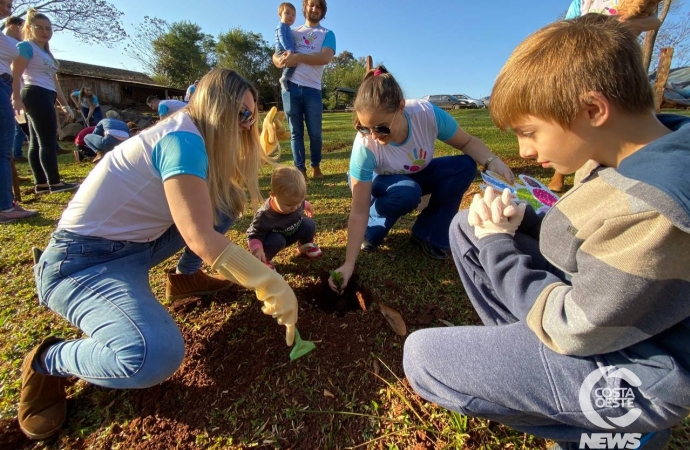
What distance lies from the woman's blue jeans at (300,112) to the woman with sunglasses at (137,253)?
103 inches

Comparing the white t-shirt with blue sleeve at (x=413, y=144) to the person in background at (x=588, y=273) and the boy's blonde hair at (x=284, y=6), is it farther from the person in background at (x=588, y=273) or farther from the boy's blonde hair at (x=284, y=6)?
the boy's blonde hair at (x=284, y=6)

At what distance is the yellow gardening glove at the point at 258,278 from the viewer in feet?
4.75

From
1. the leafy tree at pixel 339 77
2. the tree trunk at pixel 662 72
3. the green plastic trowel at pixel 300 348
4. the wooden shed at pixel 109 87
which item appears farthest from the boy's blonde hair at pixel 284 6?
the leafy tree at pixel 339 77

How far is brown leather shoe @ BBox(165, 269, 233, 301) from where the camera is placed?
7.00 ft

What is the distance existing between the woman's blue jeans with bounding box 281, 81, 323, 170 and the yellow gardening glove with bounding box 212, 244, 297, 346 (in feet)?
10.2

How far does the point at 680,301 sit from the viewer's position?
790 millimetres

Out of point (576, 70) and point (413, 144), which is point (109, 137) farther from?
point (576, 70)

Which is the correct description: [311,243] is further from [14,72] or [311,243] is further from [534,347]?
[14,72]

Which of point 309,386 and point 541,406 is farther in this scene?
point 309,386

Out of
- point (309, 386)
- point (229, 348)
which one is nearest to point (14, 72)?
point (229, 348)

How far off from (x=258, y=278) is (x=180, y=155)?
588 millimetres

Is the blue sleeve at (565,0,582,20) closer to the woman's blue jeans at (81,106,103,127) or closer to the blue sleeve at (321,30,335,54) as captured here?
the blue sleeve at (321,30,335,54)

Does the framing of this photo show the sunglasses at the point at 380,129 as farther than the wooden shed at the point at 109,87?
No

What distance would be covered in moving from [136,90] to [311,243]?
29.6m
